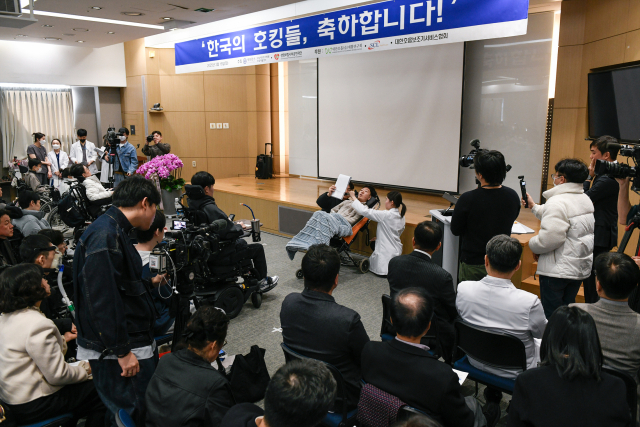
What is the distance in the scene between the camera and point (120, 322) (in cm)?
205

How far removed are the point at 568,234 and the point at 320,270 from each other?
6.35 feet

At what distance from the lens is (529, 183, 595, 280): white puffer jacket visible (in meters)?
3.04

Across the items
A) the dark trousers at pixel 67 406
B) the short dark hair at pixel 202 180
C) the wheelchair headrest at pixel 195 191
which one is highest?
the short dark hair at pixel 202 180

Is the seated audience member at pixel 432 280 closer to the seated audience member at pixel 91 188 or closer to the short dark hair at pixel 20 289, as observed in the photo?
the short dark hair at pixel 20 289

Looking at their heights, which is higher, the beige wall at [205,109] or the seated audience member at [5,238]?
the beige wall at [205,109]

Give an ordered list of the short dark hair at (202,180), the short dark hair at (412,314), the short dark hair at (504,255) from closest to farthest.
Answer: the short dark hair at (412,314) < the short dark hair at (504,255) < the short dark hair at (202,180)

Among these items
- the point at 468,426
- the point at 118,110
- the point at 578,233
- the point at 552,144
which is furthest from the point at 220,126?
the point at 468,426

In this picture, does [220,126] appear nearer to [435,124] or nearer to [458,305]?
[435,124]

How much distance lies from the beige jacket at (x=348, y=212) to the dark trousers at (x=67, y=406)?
11.8 feet

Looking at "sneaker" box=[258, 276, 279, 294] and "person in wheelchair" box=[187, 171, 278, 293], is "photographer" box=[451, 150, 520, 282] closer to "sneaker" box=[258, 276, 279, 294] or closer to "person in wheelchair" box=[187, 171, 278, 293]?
"person in wheelchair" box=[187, 171, 278, 293]

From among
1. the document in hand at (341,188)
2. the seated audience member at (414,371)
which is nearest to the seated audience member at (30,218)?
the document in hand at (341,188)

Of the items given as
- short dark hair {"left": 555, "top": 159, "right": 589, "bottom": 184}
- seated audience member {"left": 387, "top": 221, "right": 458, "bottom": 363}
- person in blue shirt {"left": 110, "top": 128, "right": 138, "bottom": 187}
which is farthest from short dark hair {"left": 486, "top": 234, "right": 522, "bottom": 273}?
person in blue shirt {"left": 110, "top": 128, "right": 138, "bottom": 187}

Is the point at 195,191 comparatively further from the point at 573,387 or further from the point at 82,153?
the point at 82,153

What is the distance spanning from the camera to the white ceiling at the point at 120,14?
569 centimetres
